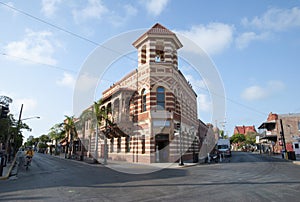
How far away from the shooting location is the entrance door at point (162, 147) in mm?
22516

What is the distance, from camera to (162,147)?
902 inches

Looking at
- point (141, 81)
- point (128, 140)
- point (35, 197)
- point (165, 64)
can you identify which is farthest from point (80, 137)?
point (35, 197)

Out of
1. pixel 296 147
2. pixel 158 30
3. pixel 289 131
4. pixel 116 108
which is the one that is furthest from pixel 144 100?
pixel 289 131

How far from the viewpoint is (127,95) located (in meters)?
25.6

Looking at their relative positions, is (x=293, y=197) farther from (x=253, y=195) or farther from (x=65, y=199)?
(x=65, y=199)

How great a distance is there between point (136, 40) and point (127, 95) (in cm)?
645

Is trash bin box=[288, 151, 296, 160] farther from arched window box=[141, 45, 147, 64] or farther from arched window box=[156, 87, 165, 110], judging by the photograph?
arched window box=[141, 45, 147, 64]

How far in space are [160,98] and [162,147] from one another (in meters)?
5.12

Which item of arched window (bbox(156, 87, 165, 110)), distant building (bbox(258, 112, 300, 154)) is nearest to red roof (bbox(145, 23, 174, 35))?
arched window (bbox(156, 87, 165, 110))

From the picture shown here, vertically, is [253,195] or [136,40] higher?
[136,40]

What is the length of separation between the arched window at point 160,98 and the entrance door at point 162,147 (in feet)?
9.88

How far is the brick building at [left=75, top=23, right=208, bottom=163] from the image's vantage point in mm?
22562

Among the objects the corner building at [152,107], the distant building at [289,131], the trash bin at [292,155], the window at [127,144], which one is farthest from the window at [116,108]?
the distant building at [289,131]

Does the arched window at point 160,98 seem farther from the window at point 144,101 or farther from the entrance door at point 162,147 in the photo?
the entrance door at point 162,147
